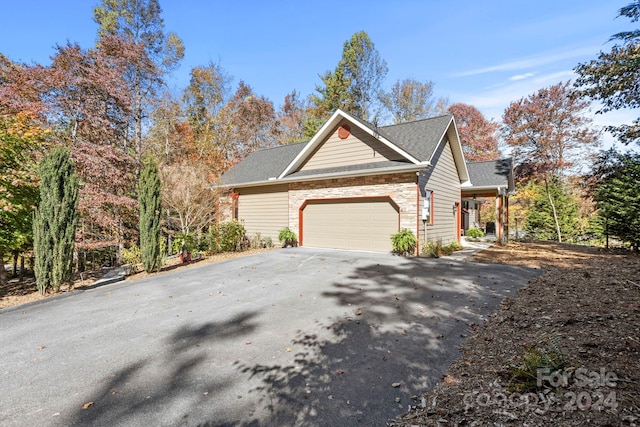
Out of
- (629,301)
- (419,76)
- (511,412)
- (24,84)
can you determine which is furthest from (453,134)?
(419,76)

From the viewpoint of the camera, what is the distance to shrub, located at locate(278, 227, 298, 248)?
1339 centimetres

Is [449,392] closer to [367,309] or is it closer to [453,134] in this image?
[367,309]

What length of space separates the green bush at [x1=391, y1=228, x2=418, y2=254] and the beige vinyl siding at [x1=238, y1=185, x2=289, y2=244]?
5.52 meters

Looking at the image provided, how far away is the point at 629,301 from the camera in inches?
187

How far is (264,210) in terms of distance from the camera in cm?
1505

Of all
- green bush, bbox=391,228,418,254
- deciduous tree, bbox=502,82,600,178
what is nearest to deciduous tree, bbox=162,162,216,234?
green bush, bbox=391,228,418,254

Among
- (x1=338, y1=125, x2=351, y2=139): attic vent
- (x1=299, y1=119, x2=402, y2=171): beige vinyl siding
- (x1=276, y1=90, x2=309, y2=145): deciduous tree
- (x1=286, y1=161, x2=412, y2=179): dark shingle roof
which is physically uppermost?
(x1=276, y1=90, x2=309, y2=145): deciduous tree

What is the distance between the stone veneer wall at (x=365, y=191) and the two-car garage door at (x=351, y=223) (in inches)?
10.1

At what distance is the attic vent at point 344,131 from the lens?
489 inches


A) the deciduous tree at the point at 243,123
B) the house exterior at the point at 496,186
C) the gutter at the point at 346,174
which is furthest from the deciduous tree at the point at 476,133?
the gutter at the point at 346,174

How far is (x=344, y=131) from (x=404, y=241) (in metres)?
5.30

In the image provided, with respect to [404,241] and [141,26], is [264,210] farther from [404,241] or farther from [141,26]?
[141,26]

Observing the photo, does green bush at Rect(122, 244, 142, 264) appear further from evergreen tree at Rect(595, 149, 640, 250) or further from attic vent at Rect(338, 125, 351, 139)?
evergreen tree at Rect(595, 149, 640, 250)

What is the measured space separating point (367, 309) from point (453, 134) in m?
10.3
